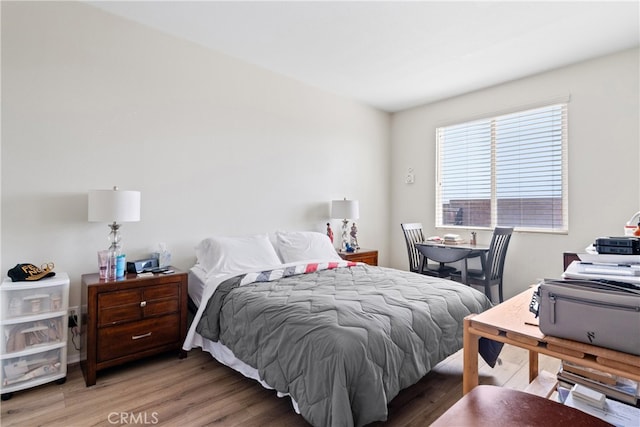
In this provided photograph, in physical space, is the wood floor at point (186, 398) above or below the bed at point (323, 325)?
below

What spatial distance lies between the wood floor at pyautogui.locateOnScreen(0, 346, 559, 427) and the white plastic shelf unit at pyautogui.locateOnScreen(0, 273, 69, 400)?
109 mm

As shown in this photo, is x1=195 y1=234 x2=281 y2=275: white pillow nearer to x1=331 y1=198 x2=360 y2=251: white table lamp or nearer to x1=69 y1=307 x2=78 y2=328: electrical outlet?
x1=69 y1=307 x2=78 y2=328: electrical outlet

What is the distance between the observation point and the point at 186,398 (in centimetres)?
201

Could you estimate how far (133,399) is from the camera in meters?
2.00

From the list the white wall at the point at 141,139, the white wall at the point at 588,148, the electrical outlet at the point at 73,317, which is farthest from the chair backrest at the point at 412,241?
the electrical outlet at the point at 73,317

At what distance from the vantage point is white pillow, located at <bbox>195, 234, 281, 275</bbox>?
2.72 m

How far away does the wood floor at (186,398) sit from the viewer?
1.80m

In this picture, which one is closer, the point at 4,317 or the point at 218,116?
the point at 4,317

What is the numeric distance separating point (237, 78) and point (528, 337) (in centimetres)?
327

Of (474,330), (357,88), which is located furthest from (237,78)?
(474,330)

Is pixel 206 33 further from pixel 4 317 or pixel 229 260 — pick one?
pixel 4 317

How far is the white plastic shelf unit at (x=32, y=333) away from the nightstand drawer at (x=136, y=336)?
0.79 ft

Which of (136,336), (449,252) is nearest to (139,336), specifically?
(136,336)

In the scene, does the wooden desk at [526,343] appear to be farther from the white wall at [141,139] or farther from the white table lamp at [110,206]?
the white wall at [141,139]
